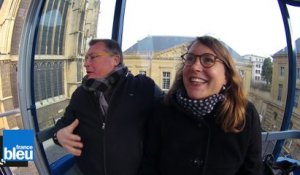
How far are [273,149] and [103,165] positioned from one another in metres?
2.12

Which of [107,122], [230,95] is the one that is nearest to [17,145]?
[107,122]

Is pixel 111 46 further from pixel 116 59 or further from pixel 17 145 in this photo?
pixel 17 145

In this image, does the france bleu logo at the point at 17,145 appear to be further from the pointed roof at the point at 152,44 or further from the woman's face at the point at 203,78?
the pointed roof at the point at 152,44

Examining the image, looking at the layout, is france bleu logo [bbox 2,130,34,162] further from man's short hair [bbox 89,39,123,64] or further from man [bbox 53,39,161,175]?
man's short hair [bbox 89,39,123,64]

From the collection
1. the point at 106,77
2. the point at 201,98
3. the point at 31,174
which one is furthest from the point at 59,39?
the point at 201,98

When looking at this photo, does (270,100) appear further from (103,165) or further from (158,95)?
(103,165)

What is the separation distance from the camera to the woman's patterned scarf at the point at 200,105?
5.99 ft

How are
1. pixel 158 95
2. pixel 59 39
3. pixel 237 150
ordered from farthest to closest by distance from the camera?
1. pixel 59 39
2. pixel 158 95
3. pixel 237 150

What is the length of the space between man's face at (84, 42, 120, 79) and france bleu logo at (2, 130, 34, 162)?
74cm

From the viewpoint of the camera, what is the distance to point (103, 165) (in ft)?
7.22

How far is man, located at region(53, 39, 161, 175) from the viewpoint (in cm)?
219

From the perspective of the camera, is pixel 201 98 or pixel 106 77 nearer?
pixel 201 98

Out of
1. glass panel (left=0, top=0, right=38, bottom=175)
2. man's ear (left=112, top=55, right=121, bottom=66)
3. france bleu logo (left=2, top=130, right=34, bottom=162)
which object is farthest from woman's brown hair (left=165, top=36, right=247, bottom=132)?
glass panel (left=0, top=0, right=38, bottom=175)

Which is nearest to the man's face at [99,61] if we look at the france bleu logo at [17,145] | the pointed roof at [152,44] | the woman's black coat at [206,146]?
the woman's black coat at [206,146]
